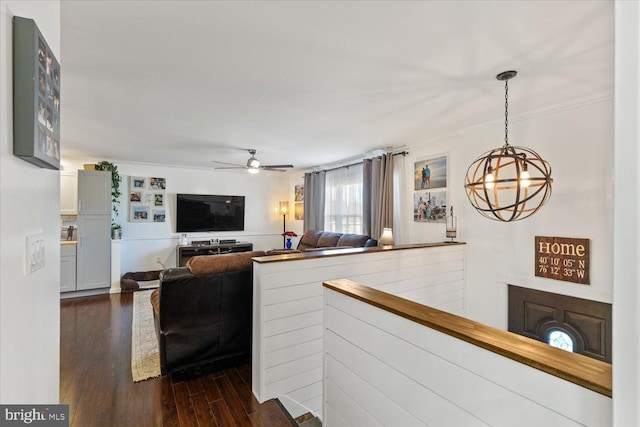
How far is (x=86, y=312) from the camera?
4.01 metres

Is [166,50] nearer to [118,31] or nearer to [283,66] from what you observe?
[118,31]

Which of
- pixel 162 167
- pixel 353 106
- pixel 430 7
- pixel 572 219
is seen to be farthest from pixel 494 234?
pixel 162 167

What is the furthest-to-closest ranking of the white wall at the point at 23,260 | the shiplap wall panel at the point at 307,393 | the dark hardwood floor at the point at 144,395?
the shiplap wall panel at the point at 307,393 → the dark hardwood floor at the point at 144,395 → the white wall at the point at 23,260

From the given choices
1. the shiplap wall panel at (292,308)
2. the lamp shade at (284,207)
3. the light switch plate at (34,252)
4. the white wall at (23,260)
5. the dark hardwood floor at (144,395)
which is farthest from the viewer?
the lamp shade at (284,207)

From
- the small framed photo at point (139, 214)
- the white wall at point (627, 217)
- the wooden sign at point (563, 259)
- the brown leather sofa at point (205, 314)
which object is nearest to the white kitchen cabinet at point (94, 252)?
the small framed photo at point (139, 214)

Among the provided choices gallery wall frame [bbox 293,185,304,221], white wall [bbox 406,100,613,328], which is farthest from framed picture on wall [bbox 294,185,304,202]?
white wall [bbox 406,100,613,328]

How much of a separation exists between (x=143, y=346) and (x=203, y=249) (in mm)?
3168

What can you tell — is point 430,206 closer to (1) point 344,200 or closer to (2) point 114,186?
(1) point 344,200

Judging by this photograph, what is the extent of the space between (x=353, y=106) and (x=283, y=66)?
981mm

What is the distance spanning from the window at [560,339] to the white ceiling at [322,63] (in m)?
2.25

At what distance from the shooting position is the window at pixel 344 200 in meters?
5.48

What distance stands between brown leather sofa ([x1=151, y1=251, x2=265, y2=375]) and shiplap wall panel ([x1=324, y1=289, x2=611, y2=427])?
1.23 m

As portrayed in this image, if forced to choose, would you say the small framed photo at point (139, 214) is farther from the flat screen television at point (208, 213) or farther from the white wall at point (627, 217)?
the white wall at point (627, 217)

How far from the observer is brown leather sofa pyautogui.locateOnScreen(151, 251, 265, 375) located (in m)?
2.40
